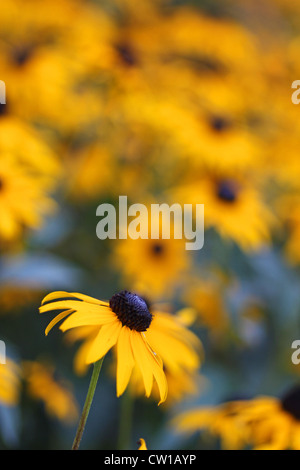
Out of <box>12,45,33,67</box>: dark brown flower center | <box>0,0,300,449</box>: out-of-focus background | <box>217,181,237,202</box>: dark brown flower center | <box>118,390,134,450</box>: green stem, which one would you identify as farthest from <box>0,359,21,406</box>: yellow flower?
<box>12,45,33,67</box>: dark brown flower center

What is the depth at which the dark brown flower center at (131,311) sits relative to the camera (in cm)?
73

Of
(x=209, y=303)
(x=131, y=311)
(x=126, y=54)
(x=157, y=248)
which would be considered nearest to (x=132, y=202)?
(x=157, y=248)

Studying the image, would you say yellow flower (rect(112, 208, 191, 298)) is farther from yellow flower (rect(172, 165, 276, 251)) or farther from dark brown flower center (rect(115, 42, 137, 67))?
dark brown flower center (rect(115, 42, 137, 67))

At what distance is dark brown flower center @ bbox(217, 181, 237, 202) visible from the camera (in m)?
1.87

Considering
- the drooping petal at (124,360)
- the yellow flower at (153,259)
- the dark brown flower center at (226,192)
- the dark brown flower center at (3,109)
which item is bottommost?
the drooping petal at (124,360)

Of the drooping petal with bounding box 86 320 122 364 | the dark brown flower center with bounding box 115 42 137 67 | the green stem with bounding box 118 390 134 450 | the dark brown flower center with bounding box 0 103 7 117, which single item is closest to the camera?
the drooping petal with bounding box 86 320 122 364

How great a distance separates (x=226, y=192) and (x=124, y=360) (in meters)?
1.27

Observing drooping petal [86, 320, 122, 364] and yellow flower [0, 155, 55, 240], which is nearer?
drooping petal [86, 320, 122, 364]

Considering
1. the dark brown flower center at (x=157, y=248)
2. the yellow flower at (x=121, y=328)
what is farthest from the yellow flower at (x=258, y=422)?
the dark brown flower center at (x=157, y=248)

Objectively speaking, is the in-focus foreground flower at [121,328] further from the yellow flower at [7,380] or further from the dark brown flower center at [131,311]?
the yellow flower at [7,380]

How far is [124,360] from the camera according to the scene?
67 centimetres

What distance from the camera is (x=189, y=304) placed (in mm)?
1814

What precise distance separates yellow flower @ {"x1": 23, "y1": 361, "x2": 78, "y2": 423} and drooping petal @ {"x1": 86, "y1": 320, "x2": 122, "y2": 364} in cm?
90
